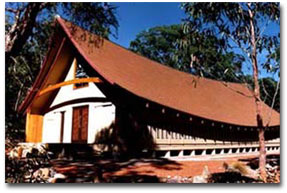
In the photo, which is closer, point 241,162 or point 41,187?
point 41,187

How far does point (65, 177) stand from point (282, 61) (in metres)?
2.69

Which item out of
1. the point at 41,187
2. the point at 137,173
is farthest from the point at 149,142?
the point at 41,187

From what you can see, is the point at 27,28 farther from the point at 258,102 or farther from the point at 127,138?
the point at 127,138

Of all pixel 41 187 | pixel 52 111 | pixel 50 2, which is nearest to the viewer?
pixel 50 2

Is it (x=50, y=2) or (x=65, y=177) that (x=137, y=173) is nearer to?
(x=65, y=177)

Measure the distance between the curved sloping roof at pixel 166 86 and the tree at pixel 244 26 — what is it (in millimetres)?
773

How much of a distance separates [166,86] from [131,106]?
71 centimetres

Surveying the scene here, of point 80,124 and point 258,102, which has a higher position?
point 258,102

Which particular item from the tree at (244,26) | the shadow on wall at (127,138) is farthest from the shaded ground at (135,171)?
the shadow on wall at (127,138)

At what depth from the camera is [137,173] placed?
349 cm

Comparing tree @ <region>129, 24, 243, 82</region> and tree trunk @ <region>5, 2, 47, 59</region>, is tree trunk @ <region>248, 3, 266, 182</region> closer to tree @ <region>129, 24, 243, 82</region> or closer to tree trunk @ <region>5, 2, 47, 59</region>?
tree @ <region>129, 24, 243, 82</region>

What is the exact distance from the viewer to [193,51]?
145 inches

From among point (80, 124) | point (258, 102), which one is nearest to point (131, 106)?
point (80, 124)

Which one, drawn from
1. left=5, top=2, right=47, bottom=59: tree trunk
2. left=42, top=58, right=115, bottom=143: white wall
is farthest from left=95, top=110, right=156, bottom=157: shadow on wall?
left=5, top=2, right=47, bottom=59: tree trunk
